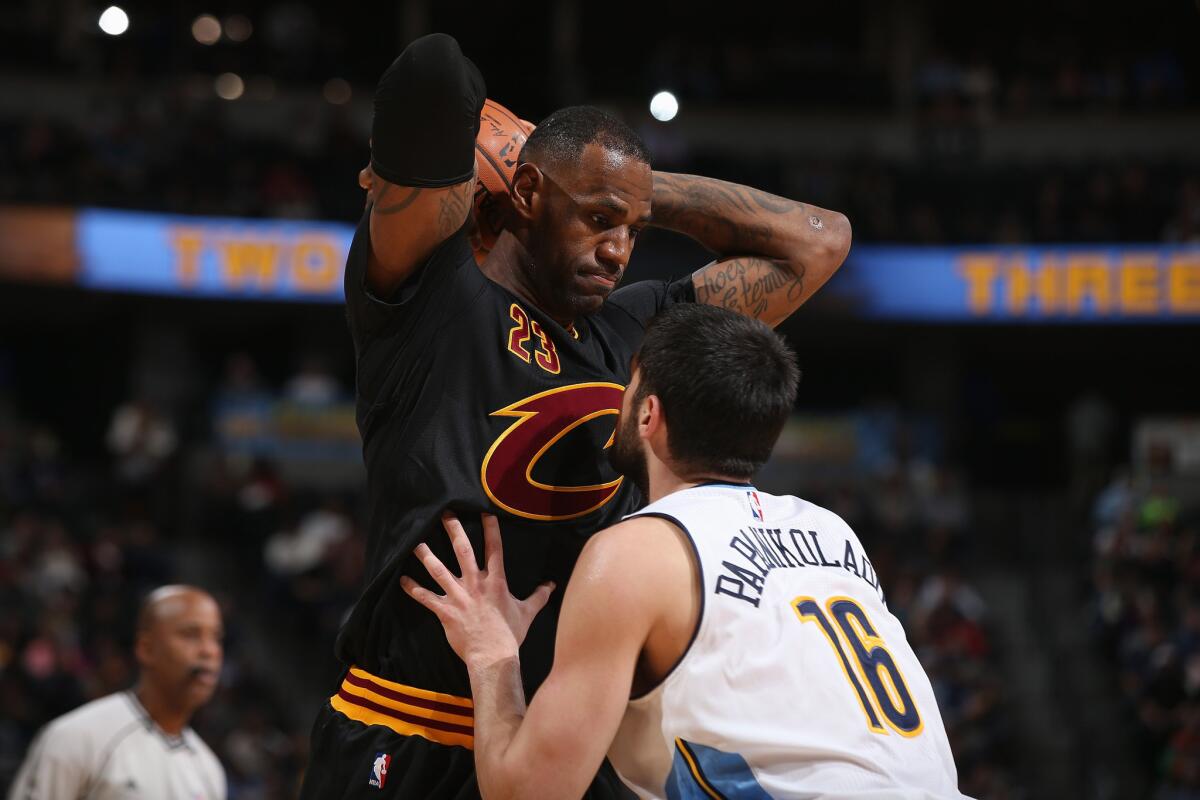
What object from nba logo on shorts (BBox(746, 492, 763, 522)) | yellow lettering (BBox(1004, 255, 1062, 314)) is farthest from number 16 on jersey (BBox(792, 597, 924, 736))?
yellow lettering (BBox(1004, 255, 1062, 314))

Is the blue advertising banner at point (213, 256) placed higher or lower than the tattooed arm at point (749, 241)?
higher

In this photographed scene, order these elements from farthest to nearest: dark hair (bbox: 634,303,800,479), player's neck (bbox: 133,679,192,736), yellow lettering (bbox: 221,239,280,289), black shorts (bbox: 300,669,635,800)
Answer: yellow lettering (bbox: 221,239,280,289) → player's neck (bbox: 133,679,192,736) → black shorts (bbox: 300,669,635,800) → dark hair (bbox: 634,303,800,479)

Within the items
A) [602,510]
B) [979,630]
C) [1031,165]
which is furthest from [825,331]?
[602,510]

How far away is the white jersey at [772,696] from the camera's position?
256 cm

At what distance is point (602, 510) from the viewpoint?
3137mm

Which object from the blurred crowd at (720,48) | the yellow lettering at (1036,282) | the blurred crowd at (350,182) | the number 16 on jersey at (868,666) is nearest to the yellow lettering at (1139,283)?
the blurred crowd at (350,182)

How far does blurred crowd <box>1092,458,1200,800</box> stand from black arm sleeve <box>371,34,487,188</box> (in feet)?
32.2

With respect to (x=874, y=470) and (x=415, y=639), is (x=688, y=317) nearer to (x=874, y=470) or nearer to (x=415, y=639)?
(x=415, y=639)

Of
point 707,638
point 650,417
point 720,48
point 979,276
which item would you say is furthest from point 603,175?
point 720,48

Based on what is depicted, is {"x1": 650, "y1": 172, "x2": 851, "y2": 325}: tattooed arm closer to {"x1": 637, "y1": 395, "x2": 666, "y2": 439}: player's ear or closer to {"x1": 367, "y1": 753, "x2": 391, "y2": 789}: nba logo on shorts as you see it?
{"x1": 637, "y1": 395, "x2": 666, "y2": 439}: player's ear

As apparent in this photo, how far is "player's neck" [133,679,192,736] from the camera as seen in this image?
604 centimetres

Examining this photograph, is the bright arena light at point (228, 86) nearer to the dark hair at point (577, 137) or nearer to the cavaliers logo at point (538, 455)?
the dark hair at point (577, 137)

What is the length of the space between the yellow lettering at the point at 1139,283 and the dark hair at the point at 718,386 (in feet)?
58.0

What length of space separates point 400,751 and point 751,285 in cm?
144
